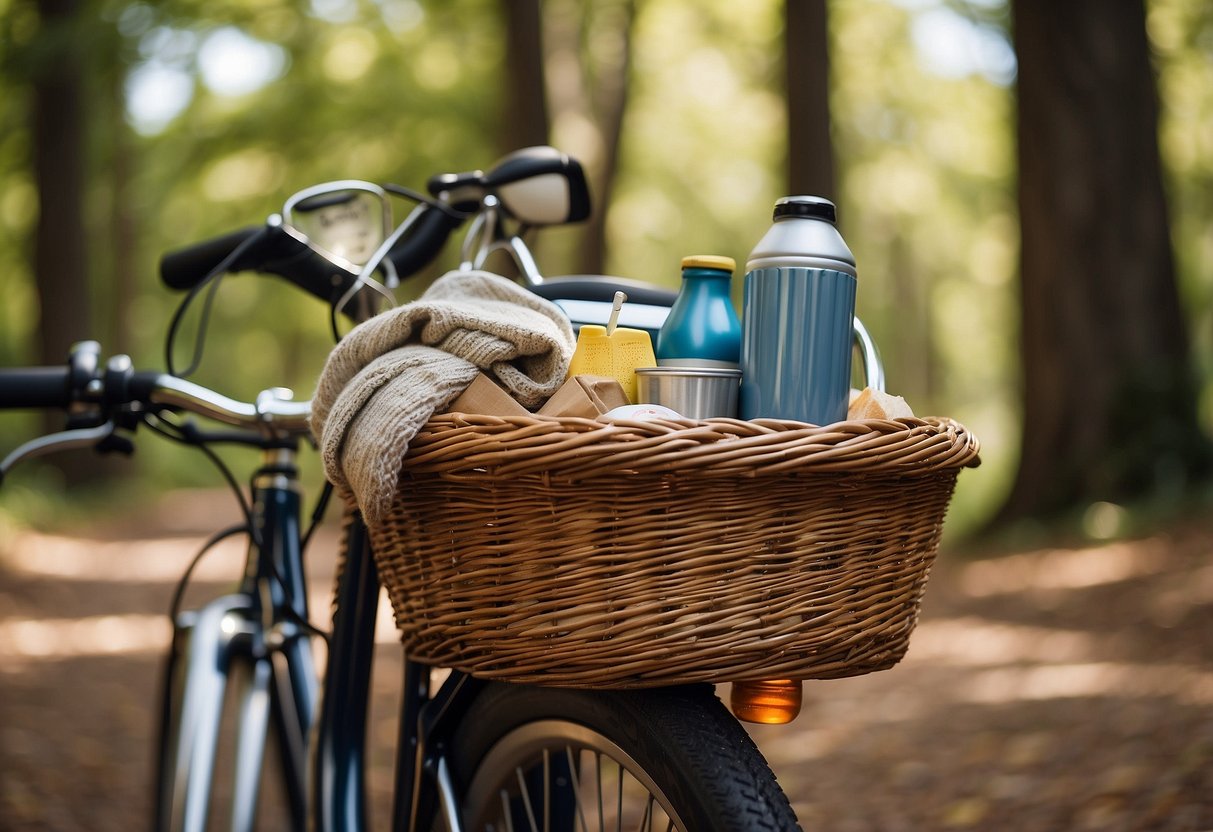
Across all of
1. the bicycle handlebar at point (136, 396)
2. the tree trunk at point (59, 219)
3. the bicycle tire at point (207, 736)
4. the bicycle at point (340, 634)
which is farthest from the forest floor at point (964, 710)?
the tree trunk at point (59, 219)

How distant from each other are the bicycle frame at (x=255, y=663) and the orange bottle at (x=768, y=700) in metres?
0.87

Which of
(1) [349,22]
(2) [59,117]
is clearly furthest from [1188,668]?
(2) [59,117]

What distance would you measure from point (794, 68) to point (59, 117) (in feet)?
25.5

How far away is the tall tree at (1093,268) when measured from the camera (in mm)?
6270

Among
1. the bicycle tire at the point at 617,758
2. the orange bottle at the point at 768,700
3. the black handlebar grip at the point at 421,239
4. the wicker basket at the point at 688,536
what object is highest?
the black handlebar grip at the point at 421,239

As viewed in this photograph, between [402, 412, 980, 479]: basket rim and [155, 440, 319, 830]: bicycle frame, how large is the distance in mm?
855

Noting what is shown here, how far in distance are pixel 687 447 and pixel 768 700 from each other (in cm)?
34

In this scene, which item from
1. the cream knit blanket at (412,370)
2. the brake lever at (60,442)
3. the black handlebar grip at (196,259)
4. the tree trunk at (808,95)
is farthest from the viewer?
the tree trunk at (808,95)

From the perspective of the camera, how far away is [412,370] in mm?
1201

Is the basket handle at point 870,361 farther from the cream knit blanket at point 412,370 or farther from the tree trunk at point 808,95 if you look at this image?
the tree trunk at point 808,95

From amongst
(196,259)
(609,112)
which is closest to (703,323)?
(196,259)

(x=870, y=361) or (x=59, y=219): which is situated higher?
(x=59, y=219)

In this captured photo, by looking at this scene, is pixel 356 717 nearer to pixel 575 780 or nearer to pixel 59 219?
pixel 575 780

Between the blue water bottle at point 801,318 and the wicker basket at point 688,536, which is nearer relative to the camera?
the wicker basket at point 688,536
